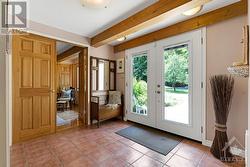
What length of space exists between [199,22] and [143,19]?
3.58 ft

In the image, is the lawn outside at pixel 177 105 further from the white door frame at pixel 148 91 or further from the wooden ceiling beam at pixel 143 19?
the wooden ceiling beam at pixel 143 19

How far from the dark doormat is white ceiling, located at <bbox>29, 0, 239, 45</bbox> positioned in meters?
2.18

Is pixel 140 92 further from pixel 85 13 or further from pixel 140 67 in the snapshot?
pixel 85 13

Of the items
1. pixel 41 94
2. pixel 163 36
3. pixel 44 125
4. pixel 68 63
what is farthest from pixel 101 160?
pixel 68 63

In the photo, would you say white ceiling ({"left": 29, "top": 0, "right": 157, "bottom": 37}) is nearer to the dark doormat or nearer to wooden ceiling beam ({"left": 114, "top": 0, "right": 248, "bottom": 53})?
wooden ceiling beam ({"left": 114, "top": 0, "right": 248, "bottom": 53})

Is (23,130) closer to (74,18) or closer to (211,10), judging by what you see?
(74,18)

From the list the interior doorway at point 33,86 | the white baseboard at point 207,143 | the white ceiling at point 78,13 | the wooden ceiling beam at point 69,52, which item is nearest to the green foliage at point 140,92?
the white baseboard at point 207,143

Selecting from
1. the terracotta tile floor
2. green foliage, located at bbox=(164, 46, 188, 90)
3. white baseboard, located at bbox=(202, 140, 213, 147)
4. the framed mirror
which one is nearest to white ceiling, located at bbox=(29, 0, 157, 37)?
the framed mirror

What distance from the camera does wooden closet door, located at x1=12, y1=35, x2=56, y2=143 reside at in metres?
2.63

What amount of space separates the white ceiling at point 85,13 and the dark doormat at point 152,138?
2.18 meters

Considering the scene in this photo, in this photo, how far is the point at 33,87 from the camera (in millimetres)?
2844

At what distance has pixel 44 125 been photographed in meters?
3.01

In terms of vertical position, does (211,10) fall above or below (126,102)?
above

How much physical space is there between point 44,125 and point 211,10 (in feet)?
13.0
